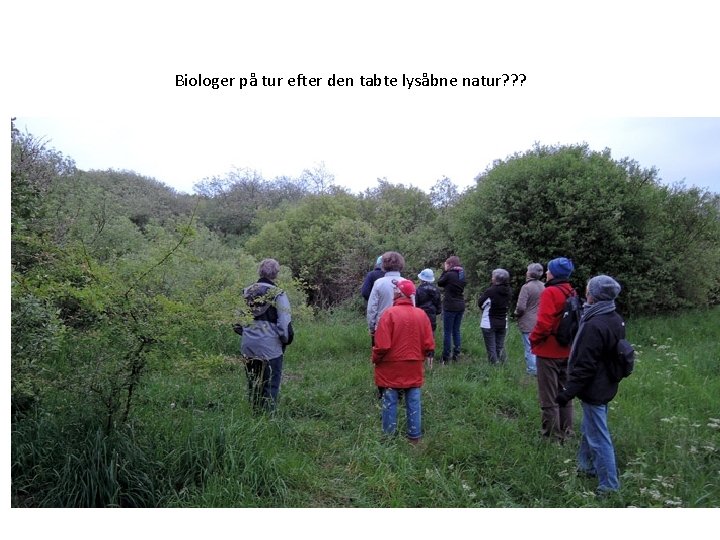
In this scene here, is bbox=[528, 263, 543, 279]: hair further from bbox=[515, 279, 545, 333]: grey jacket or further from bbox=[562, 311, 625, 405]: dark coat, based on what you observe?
bbox=[562, 311, 625, 405]: dark coat

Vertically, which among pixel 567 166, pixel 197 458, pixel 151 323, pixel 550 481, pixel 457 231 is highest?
pixel 567 166

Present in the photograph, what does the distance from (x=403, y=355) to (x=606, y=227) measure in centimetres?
793

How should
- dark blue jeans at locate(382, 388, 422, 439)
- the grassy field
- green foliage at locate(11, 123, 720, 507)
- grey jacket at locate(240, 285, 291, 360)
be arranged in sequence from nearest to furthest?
green foliage at locate(11, 123, 720, 507)
the grassy field
dark blue jeans at locate(382, 388, 422, 439)
grey jacket at locate(240, 285, 291, 360)

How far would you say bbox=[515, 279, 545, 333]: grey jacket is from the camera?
607 cm

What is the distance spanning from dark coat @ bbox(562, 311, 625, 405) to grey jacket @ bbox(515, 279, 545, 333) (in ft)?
7.28

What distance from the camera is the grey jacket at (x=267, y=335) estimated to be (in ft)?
15.6

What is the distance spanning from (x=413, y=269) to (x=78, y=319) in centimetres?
1062

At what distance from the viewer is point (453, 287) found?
7.46m

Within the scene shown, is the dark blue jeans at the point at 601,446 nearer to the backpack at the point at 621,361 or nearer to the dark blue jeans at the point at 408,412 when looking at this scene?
the backpack at the point at 621,361

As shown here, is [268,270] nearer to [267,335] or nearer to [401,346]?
[267,335]

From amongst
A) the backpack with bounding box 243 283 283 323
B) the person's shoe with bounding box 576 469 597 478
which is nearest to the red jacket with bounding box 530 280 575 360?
the person's shoe with bounding box 576 469 597 478

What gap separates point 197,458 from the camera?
3639 mm

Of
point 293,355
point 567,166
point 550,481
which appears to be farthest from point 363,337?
point 567,166

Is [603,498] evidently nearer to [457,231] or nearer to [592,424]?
[592,424]
